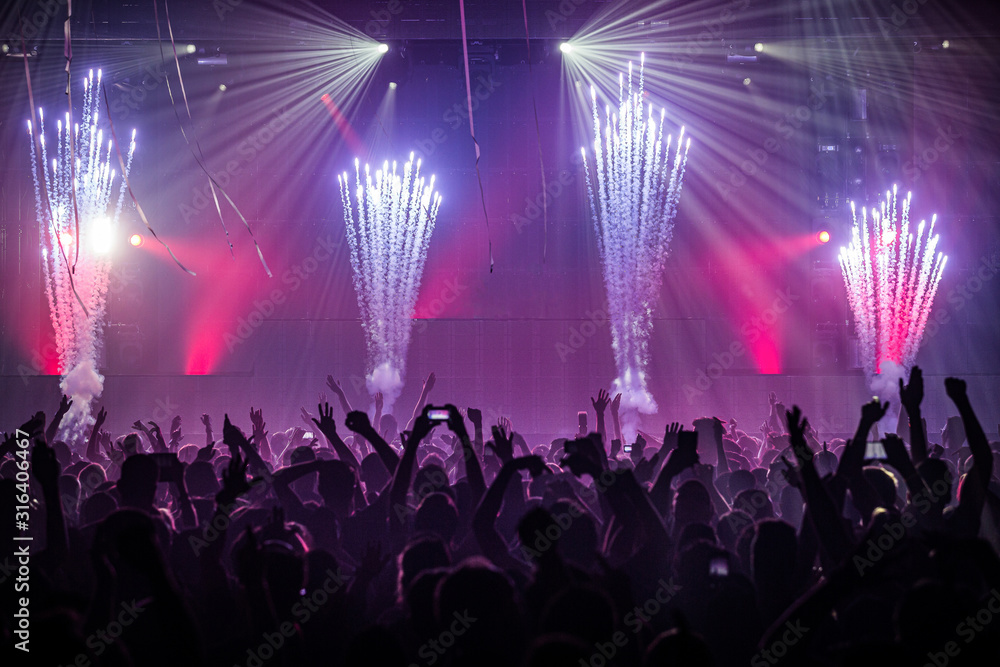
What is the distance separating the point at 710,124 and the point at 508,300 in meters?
5.47

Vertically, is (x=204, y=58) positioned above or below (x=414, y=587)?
above

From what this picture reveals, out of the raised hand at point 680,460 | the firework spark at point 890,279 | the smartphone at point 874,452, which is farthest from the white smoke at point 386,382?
the smartphone at point 874,452

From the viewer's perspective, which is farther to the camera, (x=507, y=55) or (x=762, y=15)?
(x=507, y=55)

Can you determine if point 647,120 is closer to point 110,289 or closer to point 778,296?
point 778,296

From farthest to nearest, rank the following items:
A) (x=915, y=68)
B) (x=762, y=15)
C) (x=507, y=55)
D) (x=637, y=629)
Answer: (x=915, y=68)
(x=507, y=55)
(x=762, y=15)
(x=637, y=629)

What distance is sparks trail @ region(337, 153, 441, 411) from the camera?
15.7 m

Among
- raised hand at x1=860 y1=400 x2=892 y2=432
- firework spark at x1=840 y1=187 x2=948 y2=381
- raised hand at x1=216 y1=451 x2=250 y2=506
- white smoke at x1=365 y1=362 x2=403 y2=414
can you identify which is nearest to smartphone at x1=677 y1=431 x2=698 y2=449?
raised hand at x1=860 y1=400 x2=892 y2=432

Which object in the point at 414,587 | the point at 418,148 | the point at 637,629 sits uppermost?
the point at 418,148

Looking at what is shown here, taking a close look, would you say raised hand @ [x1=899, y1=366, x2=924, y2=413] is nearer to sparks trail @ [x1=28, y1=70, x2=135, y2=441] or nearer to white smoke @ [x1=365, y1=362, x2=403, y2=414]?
white smoke @ [x1=365, y1=362, x2=403, y2=414]

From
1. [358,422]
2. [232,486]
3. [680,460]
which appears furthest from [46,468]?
[680,460]

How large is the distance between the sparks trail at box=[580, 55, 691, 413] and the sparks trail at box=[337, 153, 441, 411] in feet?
11.5

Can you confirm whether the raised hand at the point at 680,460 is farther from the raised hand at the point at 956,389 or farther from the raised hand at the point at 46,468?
the raised hand at the point at 46,468

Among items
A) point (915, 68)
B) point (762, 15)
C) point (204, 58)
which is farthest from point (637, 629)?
point (915, 68)

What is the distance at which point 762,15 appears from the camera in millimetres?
13156
